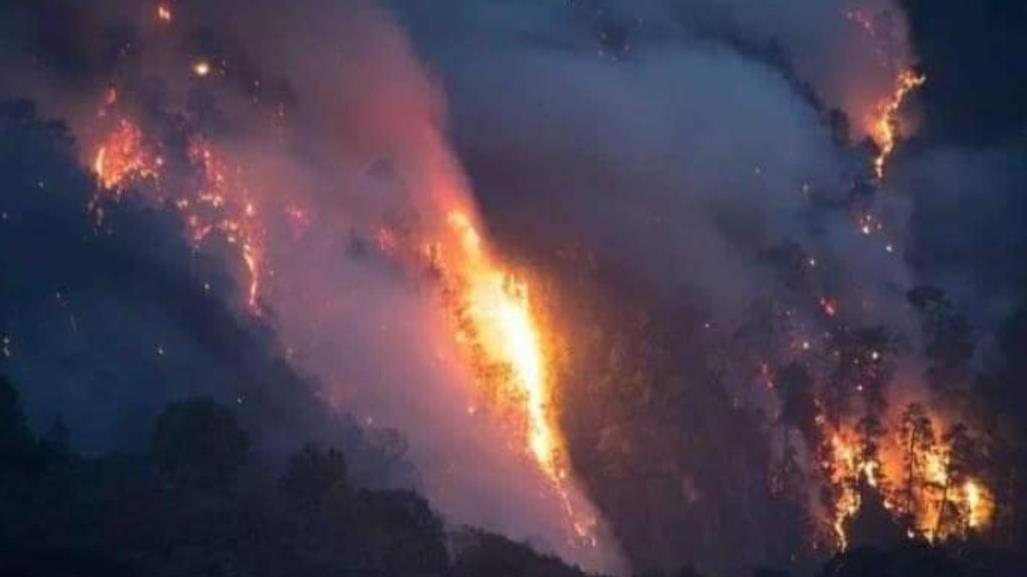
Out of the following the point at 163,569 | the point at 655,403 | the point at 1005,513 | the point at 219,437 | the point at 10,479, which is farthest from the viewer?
the point at 655,403

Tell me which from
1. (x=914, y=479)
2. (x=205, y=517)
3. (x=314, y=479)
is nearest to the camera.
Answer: (x=205, y=517)

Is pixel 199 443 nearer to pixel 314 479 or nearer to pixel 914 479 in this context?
pixel 314 479

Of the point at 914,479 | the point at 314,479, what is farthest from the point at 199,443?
the point at 914,479

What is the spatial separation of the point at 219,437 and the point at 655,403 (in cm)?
4918

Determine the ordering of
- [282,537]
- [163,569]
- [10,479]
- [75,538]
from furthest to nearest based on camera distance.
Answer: [10,479] → [282,537] → [75,538] → [163,569]

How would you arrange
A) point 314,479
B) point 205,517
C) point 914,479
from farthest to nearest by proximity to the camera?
point 914,479 → point 314,479 → point 205,517

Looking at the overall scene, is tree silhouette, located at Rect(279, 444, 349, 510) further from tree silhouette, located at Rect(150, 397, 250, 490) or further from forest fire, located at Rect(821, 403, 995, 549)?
forest fire, located at Rect(821, 403, 995, 549)

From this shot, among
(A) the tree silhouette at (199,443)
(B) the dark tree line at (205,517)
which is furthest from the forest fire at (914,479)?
(A) the tree silhouette at (199,443)

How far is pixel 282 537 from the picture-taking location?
255 feet

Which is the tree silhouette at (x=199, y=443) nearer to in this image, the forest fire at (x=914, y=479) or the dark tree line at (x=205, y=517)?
the dark tree line at (x=205, y=517)

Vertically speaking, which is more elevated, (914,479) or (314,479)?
(914,479)

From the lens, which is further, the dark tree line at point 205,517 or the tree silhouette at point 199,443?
the tree silhouette at point 199,443

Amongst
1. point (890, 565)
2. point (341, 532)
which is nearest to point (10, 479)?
point (341, 532)

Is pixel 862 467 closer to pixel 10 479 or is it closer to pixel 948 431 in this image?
pixel 948 431
